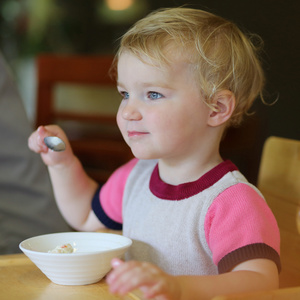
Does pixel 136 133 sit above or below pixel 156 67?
below

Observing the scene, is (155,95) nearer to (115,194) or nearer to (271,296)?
(115,194)

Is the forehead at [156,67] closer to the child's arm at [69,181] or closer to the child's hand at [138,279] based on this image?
the child's arm at [69,181]

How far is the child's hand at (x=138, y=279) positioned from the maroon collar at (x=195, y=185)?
31cm

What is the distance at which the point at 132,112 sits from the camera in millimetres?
969

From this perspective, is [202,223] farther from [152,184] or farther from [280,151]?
[280,151]

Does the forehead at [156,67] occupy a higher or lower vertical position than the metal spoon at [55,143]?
higher

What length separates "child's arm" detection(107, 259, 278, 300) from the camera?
66cm

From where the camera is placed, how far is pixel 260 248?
86 centimetres

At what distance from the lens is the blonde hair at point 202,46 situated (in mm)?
964

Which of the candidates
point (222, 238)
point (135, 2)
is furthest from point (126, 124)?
point (135, 2)

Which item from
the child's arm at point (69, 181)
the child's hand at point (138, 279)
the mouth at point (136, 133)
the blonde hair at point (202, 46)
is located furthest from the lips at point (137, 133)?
the child's hand at point (138, 279)

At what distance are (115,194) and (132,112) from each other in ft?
0.89

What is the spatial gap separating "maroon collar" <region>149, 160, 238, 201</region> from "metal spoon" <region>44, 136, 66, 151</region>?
8.1 inches

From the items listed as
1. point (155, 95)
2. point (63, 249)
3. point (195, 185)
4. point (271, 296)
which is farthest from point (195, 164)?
point (271, 296)
